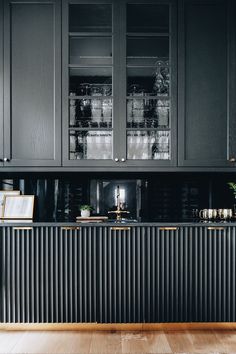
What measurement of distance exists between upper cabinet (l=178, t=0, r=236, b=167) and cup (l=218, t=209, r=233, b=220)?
361 millimetres

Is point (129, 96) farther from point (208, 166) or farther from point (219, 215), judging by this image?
point (219, 215)

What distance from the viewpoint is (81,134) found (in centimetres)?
325

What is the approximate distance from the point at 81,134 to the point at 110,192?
610mm

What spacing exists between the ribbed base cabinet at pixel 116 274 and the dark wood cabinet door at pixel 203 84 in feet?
2.02

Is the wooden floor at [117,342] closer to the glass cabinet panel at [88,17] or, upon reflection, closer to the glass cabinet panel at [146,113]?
the glass cabinet panel at [146,113]

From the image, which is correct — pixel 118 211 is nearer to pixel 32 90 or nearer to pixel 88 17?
pixel 32 90

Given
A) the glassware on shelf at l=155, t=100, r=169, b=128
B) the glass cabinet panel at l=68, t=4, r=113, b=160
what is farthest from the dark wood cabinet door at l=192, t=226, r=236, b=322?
the glass cabinet panel at l=68, t=4, r=113, b=160

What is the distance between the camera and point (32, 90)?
3221mm

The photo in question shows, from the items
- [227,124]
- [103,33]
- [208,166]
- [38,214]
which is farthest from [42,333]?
[103,33]

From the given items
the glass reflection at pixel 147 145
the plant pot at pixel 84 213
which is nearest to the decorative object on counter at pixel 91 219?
the plant pot at pixel 84 213

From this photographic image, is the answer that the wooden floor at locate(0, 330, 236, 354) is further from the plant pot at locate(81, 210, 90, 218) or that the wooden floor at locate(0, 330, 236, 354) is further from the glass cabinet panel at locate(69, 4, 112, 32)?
the glass cabinet panel at locate(69, 4, 112, 32)

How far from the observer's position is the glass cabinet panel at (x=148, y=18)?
326cm

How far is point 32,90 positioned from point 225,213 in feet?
5.60

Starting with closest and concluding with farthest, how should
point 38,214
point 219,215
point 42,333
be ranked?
point 42,333
point 219,215
point 38,214
